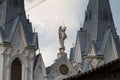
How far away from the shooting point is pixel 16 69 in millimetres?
41562

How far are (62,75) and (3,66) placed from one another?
21.9 feet

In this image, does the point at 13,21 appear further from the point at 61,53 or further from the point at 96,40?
the point at 96,40

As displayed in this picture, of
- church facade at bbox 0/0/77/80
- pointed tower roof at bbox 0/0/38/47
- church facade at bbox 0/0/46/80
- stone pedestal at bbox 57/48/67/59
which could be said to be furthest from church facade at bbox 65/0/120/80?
pointed tower roof at bbox 0/0/38/47

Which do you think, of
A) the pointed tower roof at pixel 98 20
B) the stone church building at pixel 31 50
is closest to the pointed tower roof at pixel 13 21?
the stone church building at pixel 31 50

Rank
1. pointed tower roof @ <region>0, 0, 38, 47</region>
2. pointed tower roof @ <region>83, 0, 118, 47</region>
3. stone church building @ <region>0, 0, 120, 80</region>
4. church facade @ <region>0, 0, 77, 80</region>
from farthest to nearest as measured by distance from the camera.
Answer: pointed tower roof @ <region>83, 0, 118, 47</region> → pointed tower roof @ <region>0, 0, 38, 47</region> → stone church building @ <region>0, 0, 120, 80</region> → church facade @ <region>0, 0, 77, 80</region>

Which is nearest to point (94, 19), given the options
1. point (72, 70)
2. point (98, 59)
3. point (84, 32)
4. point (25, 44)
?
point (84, 32)

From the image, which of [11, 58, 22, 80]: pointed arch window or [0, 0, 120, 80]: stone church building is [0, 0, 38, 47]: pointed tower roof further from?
[11, 58, 22, 80]: pointed arch window

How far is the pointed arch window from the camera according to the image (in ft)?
134

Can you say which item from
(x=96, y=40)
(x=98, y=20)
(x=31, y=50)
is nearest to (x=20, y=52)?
(x=31, y=50)

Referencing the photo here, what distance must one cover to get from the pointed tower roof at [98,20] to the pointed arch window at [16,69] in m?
13.0

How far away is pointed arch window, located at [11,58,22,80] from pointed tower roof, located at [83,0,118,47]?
1297 cm

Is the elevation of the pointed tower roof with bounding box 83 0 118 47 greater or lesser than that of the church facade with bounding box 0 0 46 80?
greater

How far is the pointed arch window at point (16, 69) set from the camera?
4088 centimetres

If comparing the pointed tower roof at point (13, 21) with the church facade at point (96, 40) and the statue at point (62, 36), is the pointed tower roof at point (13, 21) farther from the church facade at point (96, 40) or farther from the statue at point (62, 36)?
the church facade at point (96, 40)
